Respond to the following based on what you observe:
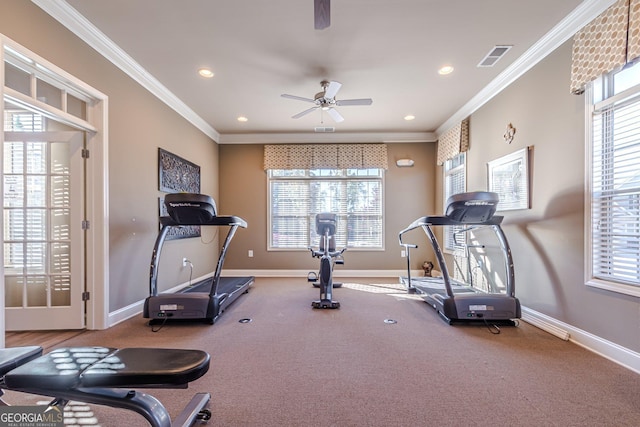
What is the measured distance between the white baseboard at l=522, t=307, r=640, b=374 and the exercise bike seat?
388 cm

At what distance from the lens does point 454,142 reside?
4562 mm

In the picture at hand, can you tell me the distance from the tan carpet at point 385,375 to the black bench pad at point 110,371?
1.77 feet

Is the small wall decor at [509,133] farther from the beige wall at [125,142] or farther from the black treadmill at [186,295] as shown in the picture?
the beige wall at [125,142]

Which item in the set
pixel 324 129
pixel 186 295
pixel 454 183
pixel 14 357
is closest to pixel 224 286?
pixel 186 295

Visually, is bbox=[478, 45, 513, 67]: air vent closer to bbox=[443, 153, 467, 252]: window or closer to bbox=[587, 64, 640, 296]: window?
bbox=[587, 64, 640, 296]: window

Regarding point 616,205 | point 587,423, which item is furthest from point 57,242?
point 616,205

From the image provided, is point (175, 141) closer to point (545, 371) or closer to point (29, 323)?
point (29, 323)

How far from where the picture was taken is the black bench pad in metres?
1.12

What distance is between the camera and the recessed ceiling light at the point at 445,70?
3.18 meters

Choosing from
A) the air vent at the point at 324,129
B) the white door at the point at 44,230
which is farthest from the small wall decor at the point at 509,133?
the white door at the point at 44,230

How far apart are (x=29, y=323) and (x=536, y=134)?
568 centimetres

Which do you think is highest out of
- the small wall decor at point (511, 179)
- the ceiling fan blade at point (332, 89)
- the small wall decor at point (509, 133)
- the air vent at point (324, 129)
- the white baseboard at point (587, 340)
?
the air vent at point (324, 129)

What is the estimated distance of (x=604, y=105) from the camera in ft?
7.20

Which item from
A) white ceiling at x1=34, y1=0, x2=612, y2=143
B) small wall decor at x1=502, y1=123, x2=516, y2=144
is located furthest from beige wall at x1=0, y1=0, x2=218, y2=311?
small wall decor at x1=502, y1=123, x2=516, y2=144
